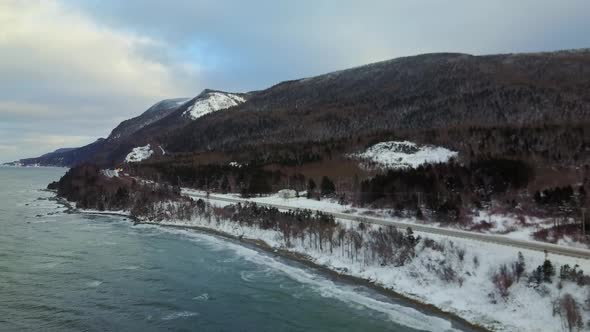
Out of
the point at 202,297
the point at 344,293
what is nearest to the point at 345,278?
the point at 344,293

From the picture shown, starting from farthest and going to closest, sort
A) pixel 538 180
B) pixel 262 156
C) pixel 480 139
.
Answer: pixel 262 156
pixel 480 139
pixel 538 180

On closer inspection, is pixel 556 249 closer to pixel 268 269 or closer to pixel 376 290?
pixel 376 290

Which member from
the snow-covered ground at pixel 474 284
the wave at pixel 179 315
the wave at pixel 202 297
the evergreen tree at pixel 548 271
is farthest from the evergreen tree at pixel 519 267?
the wave at pixel 202 297

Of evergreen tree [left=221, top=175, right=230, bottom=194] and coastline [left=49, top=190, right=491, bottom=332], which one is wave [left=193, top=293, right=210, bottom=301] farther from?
evergreen tree [left=221, top=175, right=230, bottom=194]

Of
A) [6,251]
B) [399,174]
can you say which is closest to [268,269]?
[6,251]

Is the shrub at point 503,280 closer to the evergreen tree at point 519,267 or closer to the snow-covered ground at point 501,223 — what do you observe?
the evergreen tree at point 519,267

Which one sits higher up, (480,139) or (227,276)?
(480,139)
